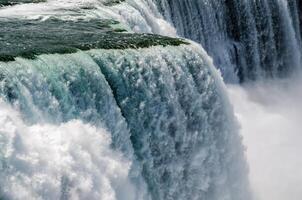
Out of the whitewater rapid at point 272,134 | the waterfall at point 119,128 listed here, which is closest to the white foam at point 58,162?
the waterfall at point 119,128

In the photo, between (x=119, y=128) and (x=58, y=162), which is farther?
(x=119, y=128)

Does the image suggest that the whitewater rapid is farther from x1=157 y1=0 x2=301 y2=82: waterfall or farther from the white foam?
the white foam

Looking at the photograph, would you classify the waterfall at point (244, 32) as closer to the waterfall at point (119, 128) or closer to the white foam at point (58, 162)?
the waterfall at point (119, 128)

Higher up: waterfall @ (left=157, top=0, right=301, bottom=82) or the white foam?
the white foam

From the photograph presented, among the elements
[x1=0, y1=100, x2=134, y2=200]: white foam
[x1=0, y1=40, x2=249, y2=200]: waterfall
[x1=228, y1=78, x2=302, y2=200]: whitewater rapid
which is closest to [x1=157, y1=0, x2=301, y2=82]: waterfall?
[x1=228, y1=78, x2=302, y2=200]: whitewater rapid

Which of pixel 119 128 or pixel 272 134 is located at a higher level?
pixel 119 128

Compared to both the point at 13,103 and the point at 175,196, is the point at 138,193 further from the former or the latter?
the point at 13,103

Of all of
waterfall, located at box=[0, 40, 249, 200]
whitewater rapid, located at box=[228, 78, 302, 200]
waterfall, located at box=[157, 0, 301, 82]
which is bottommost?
whitewater rapid, located at box=[228, 78, 302, 200]

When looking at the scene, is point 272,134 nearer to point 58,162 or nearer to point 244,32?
point 244,32

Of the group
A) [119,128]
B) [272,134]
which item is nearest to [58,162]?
[119,128]
